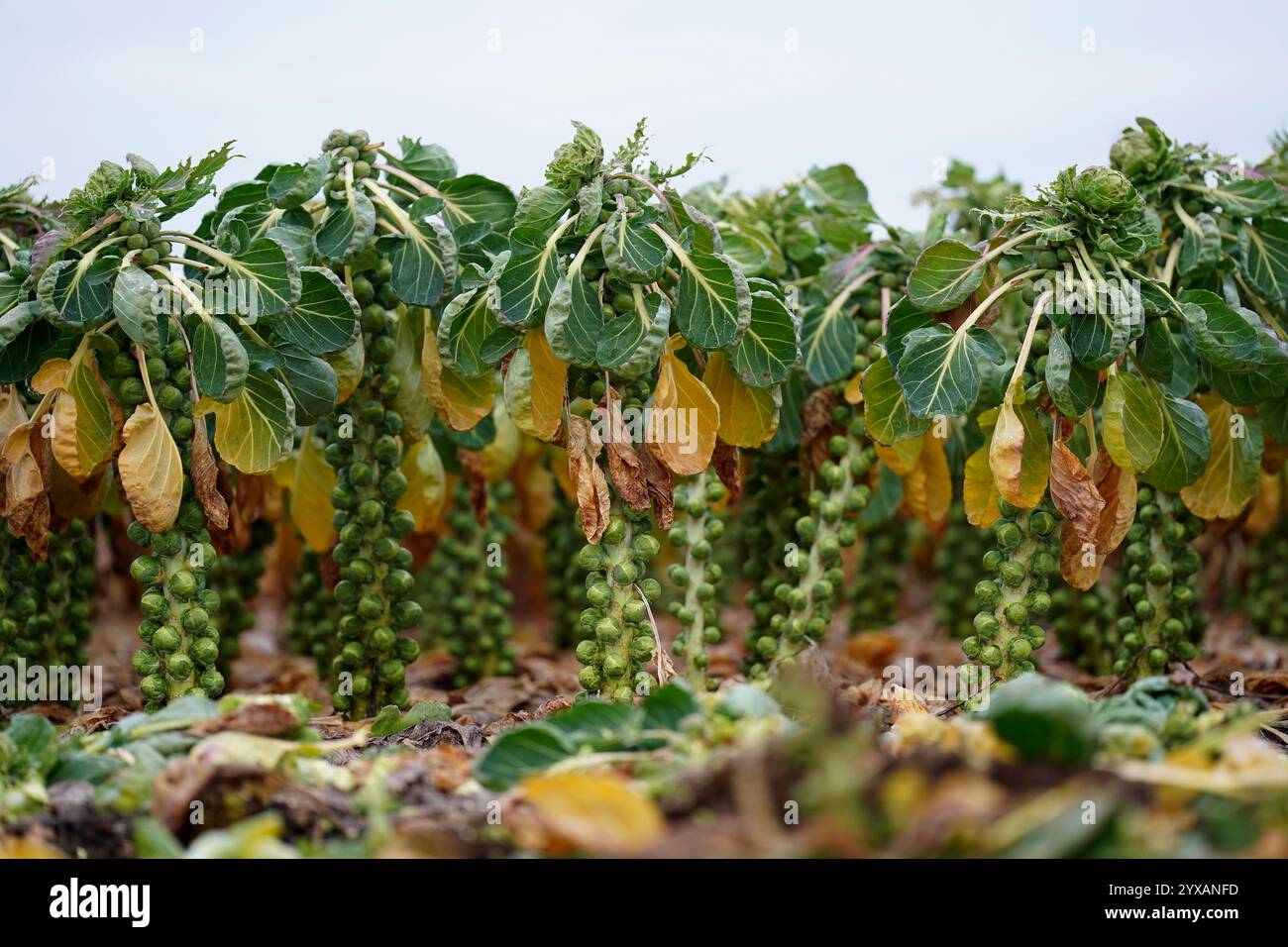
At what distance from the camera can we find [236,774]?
1.83 meters

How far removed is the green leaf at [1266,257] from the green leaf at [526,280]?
1725 millimetres

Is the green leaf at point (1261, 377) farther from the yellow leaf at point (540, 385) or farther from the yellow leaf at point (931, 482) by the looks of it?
the yellow leaf at point (540, 385)

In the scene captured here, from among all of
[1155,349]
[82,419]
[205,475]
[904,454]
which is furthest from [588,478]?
[1155,349]

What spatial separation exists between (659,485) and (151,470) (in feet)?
3.50

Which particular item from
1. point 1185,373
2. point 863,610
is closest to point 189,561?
point 1185,373

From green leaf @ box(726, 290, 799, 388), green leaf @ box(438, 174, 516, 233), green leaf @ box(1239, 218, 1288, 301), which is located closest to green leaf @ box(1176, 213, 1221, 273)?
green leaf @ box(1239, 218, 1288, 301)

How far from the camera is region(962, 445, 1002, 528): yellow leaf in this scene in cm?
291

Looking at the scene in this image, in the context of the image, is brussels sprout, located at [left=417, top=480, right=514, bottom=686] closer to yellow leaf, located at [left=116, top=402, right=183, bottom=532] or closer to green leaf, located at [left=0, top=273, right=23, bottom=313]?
yellow leaf, located at [left=116, top=402, right=183, bottom=532]

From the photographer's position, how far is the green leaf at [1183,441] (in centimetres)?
294

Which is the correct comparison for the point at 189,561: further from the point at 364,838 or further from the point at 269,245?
the point at 364,838

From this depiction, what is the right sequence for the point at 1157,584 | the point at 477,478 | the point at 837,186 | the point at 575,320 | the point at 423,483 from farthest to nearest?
the point at 837,186 → the point at 477,478 → the point at 423,483 → the point at 1157,584 → the point at 575,320

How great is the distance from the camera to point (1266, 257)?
125 inches

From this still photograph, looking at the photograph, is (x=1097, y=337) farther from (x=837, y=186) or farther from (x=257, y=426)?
(x=257, y=426)
